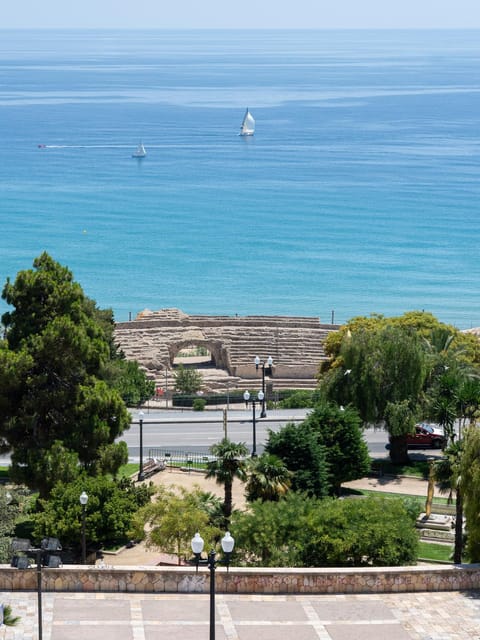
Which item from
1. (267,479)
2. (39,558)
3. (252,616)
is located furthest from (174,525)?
(39,558)

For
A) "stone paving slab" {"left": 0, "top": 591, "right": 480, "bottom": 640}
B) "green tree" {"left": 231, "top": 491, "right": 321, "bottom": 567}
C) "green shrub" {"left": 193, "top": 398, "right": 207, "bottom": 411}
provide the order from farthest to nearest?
"green shrub" {"left": 193, "top": 398, "right": 207, "bottom": 411} → "green tree" {"left": 231, "top": 491, "right": 321, "bottom": 567} → "stone paving slab" {"left": 0, "top": 591, "right": 480, "bottom": 640}

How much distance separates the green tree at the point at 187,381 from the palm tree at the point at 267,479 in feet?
117

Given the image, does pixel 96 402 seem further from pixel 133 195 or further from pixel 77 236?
pixel 133 195

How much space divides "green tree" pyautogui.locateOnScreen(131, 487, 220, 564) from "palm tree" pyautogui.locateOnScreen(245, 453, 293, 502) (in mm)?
1901

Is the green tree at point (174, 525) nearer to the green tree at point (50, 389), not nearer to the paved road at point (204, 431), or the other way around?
the green tree at point (50, 389)

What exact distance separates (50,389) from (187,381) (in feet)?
118

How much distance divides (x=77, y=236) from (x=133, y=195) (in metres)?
25.8

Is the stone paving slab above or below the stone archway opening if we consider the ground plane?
below

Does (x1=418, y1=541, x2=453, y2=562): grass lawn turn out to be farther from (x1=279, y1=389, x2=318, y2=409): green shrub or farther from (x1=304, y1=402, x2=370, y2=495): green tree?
(x1=279, y1=389, x2=318, y2=409): green shrub

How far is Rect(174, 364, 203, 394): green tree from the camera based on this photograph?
7512 centimetres

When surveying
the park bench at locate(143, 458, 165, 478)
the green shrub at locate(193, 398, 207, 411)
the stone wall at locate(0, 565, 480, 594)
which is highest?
the green shrub at locate(193, 398, 207, 411)

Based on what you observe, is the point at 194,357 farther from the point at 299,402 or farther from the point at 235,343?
the point at 299,402

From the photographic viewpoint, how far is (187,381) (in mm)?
75875

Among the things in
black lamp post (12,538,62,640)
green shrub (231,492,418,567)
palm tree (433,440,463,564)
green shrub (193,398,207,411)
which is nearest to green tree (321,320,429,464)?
green shrub (193,398,207,411)
